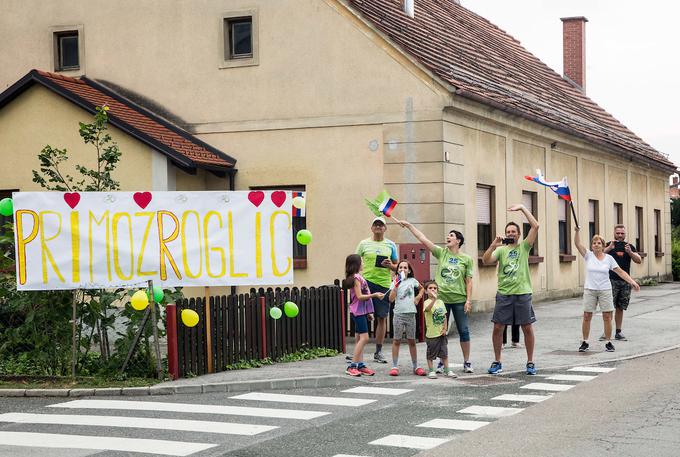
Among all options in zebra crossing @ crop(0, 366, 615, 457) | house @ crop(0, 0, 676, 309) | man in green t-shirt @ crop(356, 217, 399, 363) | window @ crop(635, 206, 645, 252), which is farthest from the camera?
window @ crop(635, 206, 645, 252)

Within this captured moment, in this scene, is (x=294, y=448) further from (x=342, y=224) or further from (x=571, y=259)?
(x=571, y=259)

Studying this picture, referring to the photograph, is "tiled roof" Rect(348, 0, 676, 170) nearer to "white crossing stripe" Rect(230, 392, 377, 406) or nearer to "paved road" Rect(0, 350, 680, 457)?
"paved road" Rect(0, 350, 680, 457)

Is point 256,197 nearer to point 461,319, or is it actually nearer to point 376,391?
point 461,319

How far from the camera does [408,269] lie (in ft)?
43.9

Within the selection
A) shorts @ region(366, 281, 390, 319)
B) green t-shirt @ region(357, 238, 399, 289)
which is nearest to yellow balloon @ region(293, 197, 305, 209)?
green t-shirt @ region(357, 238, 399, 289)

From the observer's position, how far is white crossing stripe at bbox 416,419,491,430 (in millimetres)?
9586

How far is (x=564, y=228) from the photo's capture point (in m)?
28.3

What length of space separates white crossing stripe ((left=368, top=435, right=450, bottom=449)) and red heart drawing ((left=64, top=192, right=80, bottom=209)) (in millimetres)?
6232

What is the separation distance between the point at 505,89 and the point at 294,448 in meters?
17.9

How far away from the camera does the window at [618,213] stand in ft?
109

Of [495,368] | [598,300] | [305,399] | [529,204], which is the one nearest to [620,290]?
[598,300]

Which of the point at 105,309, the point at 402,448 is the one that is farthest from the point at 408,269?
the point at 402,448

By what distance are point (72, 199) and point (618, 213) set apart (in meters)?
23.2

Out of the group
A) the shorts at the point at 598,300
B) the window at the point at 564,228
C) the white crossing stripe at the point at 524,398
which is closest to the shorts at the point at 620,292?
the shorts at the point at 598,300
